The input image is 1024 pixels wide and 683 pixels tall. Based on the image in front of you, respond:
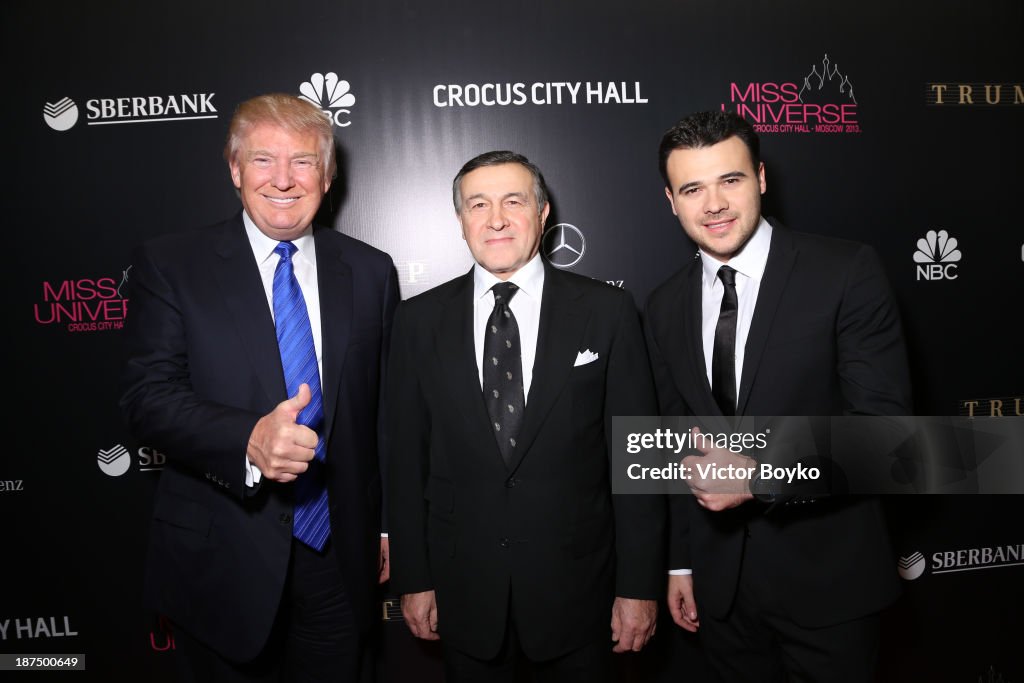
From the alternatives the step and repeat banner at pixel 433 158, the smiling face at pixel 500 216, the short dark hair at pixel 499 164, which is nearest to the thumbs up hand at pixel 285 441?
the smiling face at pixel 500 216

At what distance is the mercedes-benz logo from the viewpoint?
2623 mm

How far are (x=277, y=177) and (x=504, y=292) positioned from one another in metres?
0.73

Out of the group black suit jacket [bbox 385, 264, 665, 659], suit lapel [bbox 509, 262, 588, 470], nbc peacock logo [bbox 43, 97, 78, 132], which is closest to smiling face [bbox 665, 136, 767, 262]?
black suit jacket [bbox 385, 264, 665, 659]

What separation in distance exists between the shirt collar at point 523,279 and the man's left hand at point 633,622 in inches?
35.7

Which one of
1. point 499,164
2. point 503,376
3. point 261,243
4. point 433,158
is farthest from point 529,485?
point 433,158

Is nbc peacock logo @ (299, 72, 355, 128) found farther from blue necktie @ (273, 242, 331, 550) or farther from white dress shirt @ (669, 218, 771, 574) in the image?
white dress shirt @ (669, 218, 771, 574)

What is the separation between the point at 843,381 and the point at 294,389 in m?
1.50

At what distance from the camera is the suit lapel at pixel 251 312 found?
175 cm

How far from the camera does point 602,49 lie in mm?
2590

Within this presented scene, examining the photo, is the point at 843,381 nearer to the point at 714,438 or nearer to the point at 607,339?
the point at 714,438

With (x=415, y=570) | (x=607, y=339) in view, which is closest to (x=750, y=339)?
(x=607, y=339)

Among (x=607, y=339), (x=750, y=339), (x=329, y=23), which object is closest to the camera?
(x=750, y=339)
